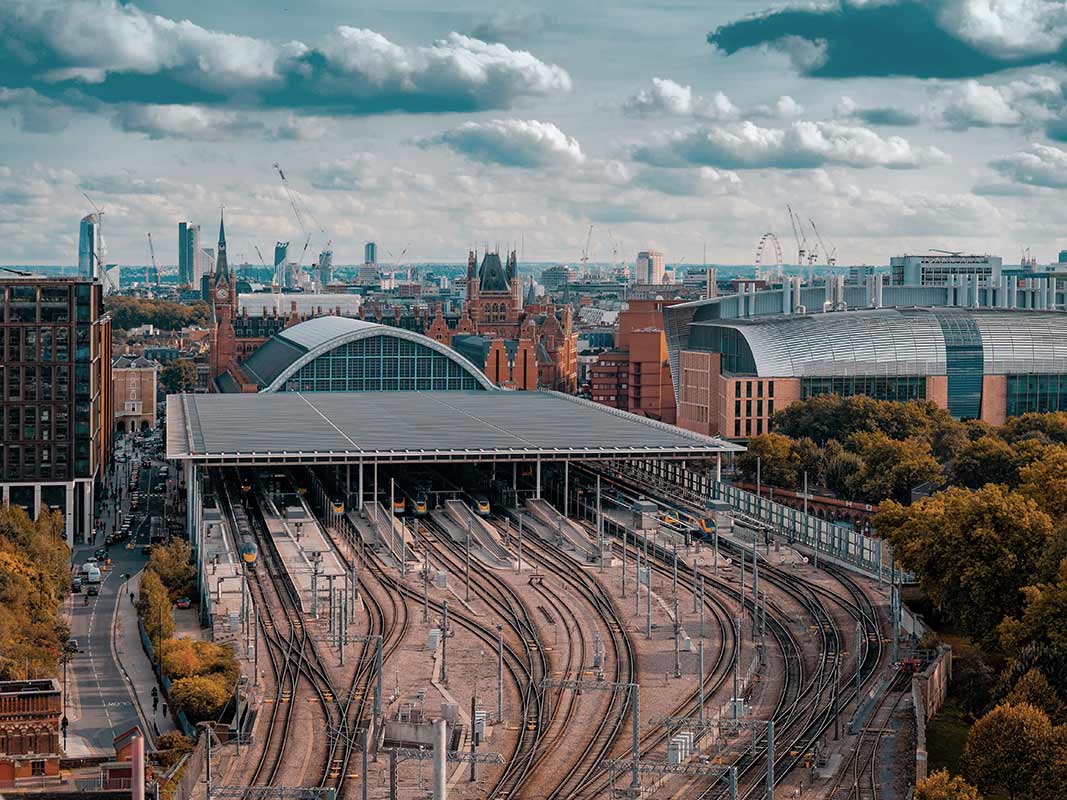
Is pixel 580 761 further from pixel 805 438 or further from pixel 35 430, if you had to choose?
pixel 805 438

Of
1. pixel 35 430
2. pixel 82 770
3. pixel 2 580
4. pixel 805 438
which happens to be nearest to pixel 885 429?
pixel 805 438

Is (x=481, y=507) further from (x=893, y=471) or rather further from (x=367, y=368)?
(x=367, y=368)

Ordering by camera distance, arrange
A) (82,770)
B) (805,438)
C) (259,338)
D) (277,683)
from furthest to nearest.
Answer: (259,338) → (805,438) → (277,683) → (82,770)

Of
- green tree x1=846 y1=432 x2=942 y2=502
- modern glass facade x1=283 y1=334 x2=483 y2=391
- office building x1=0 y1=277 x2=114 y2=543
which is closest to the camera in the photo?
office building x1=0 y1=277 x2=114 y2=543

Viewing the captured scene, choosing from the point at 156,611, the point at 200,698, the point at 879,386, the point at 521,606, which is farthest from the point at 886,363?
the point at 200,698

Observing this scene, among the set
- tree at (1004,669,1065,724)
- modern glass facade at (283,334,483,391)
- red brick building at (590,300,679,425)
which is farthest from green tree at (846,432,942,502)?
tree at (1004,669,1065,724)

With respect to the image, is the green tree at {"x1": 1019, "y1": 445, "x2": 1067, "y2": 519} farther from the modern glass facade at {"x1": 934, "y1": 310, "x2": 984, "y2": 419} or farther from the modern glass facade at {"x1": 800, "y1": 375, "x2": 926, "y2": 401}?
the modern glass facade at {"x1": 934, "y1": 310, "x2": 984, "y2": 419}

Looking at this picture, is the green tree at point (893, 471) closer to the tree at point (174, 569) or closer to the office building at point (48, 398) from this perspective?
the tree at point (174, 569)
